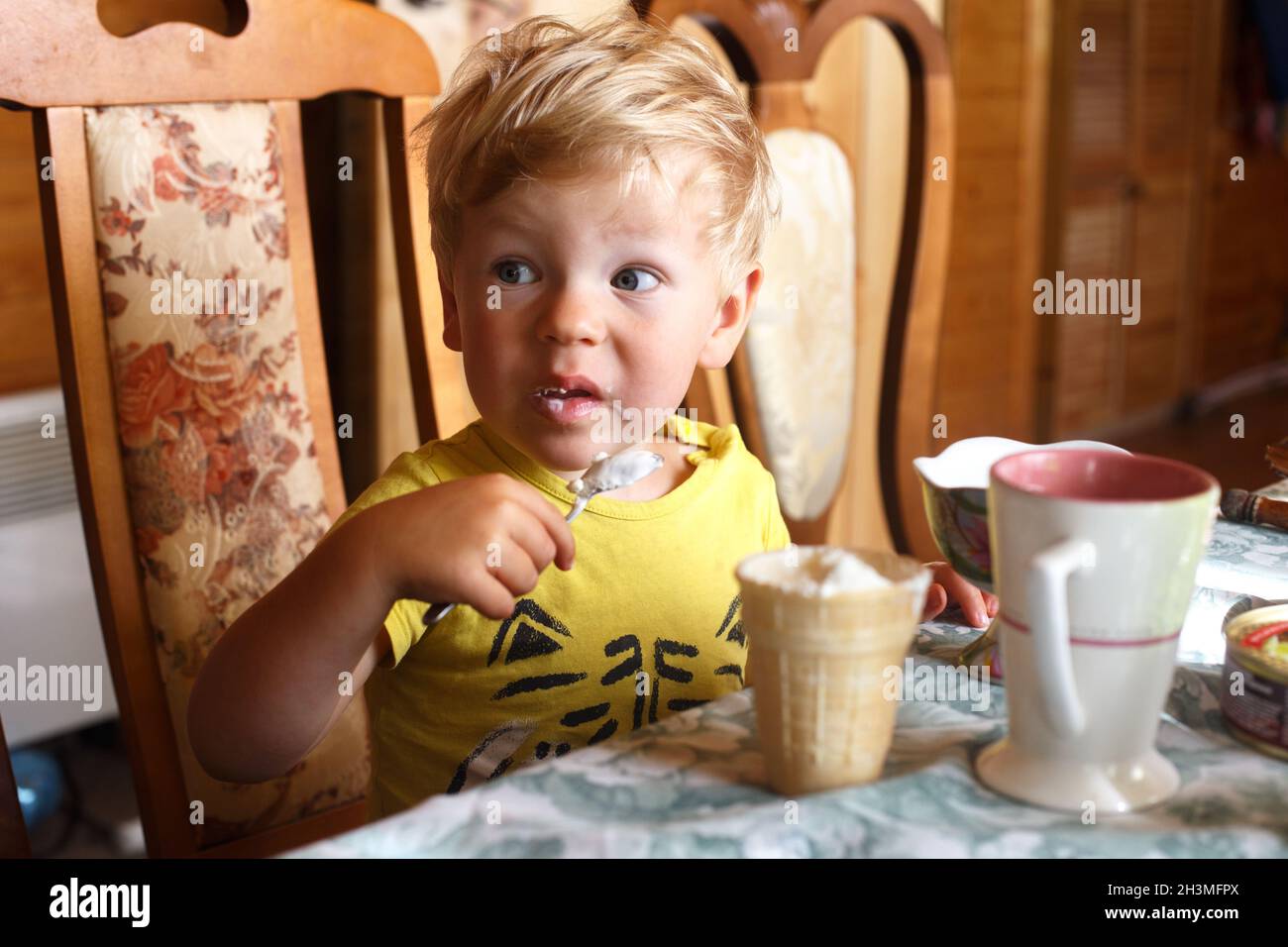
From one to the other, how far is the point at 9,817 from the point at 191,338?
1.31ft

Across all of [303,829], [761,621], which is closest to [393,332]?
[303,829]

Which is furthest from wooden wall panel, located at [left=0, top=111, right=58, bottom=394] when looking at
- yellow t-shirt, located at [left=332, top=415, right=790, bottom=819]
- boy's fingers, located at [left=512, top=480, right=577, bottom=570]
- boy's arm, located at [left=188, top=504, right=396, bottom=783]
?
boy's fingers, located at [left=512, top=480, right=577, bottom=570]

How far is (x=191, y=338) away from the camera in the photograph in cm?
104

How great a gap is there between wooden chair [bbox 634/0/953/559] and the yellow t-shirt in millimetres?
467

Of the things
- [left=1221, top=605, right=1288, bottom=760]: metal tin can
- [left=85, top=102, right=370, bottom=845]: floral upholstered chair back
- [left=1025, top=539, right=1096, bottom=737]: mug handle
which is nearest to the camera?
[left=1025, top=539, right=1096, bottom=737]: mug handle

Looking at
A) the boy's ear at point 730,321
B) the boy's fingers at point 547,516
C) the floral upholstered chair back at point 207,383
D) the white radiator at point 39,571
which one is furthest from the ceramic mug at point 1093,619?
the white radiator at point 39,571

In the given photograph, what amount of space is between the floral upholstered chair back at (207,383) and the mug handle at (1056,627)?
2.34 feet

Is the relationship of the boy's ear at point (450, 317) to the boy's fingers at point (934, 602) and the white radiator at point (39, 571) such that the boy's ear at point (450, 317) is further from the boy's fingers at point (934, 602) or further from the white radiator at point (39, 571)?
the white radiator at point (39, 571)

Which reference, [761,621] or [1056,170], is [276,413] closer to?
[761,621]

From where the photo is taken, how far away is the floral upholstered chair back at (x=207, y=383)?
1007 mm

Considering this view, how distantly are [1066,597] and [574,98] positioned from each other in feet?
1.56

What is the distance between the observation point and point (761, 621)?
0.56 meters

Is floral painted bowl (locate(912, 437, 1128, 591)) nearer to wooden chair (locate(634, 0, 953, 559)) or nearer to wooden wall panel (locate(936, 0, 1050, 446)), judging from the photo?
wooden chair (locate(634, 0, 953, 559))

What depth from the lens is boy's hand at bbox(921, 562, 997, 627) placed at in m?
0.83
